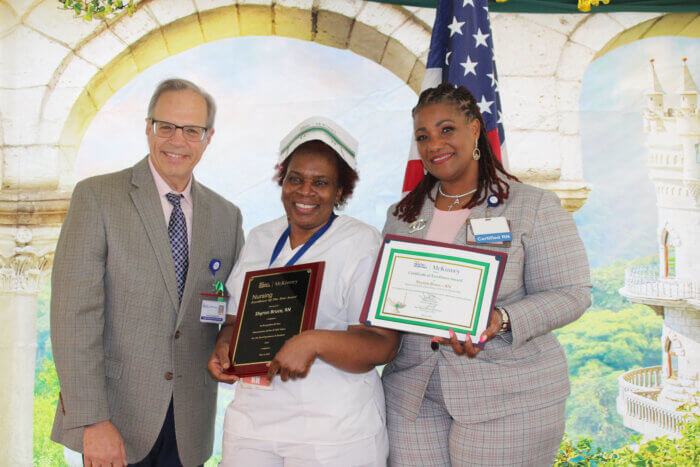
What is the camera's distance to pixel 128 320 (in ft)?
5.73

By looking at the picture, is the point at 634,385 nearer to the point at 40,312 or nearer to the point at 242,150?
the point at 242,150

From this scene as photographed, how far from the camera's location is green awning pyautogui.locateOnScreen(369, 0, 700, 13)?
324cm

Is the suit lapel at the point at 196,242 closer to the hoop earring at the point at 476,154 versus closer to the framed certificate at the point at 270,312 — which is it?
the framed certificate at the point at 270,312

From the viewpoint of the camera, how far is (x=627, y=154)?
6082 mm

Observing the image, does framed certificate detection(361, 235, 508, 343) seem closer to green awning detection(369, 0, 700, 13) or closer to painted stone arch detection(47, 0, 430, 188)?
painted stone arch detection(47, 0, 430, 188)

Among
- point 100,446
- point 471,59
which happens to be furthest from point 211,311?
point 471,59

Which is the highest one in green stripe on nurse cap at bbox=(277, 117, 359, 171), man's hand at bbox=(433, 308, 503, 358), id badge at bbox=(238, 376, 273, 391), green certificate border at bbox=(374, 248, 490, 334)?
green stripe on nurse cap at bbox=(277, 117, 359, 171)

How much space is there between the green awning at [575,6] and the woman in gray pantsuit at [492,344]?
1831mm

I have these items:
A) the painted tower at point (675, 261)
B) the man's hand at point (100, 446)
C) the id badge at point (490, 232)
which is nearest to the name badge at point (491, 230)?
the id badge at point (490, 232)

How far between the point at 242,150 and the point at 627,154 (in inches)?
164

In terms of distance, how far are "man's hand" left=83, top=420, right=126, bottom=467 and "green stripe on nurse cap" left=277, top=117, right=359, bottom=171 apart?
986mm

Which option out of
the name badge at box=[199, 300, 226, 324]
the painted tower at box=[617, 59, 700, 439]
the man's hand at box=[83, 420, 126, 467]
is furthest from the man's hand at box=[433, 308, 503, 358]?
the painted tower at box=[617, 59, 700, 439]

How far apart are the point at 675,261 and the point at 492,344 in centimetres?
282

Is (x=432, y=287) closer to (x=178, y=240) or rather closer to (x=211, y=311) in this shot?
(x=211, y=311)
